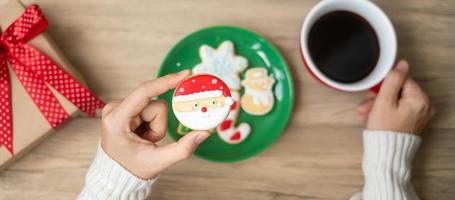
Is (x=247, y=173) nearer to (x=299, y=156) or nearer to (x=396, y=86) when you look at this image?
(x=299, y=156)

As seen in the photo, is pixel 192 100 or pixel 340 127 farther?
pixel 340 127

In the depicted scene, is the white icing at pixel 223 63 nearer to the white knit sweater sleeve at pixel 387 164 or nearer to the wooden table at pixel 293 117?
the wooden table at pixel 293 117

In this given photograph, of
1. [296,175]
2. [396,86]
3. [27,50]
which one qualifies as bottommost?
[296,175]

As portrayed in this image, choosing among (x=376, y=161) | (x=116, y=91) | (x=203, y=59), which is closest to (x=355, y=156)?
(x=376, y=161)

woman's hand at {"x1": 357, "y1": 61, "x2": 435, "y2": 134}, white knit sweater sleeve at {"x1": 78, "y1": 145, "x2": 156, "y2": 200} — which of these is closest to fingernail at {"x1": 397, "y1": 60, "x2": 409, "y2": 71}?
woman's hand at {"x1": 357, "y1": 61, "x2": 435, "y2": 134}

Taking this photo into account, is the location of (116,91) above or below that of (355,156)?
above

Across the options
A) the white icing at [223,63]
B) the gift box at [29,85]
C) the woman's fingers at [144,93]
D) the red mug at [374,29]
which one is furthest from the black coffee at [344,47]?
the gift box at [29,85]

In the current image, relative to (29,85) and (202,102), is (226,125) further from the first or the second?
(29,85)
